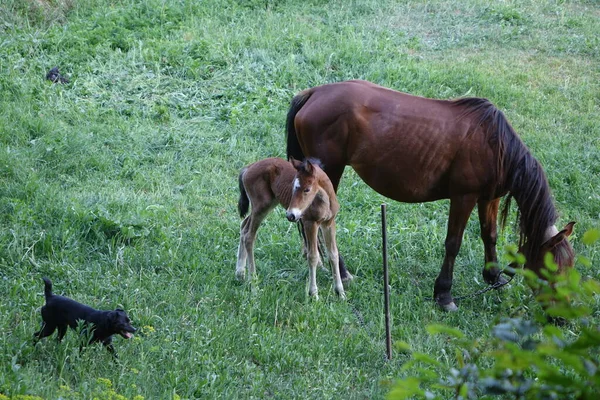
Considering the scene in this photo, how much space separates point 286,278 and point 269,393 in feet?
6.75

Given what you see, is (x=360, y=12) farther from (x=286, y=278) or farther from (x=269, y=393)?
(x=269, y=393)

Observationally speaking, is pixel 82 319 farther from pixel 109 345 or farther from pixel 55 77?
pixel 55 77

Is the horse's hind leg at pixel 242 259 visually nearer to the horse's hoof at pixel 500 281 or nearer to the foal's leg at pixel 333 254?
the foal's leg at pixel 333 254

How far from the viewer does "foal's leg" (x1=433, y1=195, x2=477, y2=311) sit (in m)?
6.87

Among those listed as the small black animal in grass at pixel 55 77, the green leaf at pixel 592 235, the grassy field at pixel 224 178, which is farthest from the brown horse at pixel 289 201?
the small black animal in grass at pixel 55 77

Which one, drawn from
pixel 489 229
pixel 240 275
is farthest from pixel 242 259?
pixel 489 229

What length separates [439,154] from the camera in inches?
268

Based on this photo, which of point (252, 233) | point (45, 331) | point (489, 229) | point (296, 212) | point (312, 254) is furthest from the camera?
point (489, 229)

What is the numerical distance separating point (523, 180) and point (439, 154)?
76 cm

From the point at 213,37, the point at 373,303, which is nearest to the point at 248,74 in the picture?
the point at 213,37

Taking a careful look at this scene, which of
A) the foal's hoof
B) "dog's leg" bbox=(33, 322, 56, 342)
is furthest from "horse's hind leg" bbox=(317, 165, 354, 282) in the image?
"dog's leg" bbox=(33, 322, 56, 342)

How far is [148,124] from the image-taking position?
10.4m

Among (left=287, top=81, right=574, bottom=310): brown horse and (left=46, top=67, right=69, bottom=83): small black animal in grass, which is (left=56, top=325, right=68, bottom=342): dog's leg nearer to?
(left=287, top=81, right=574, bottom=310): brown horse

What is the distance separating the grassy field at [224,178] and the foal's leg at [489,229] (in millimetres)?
233
